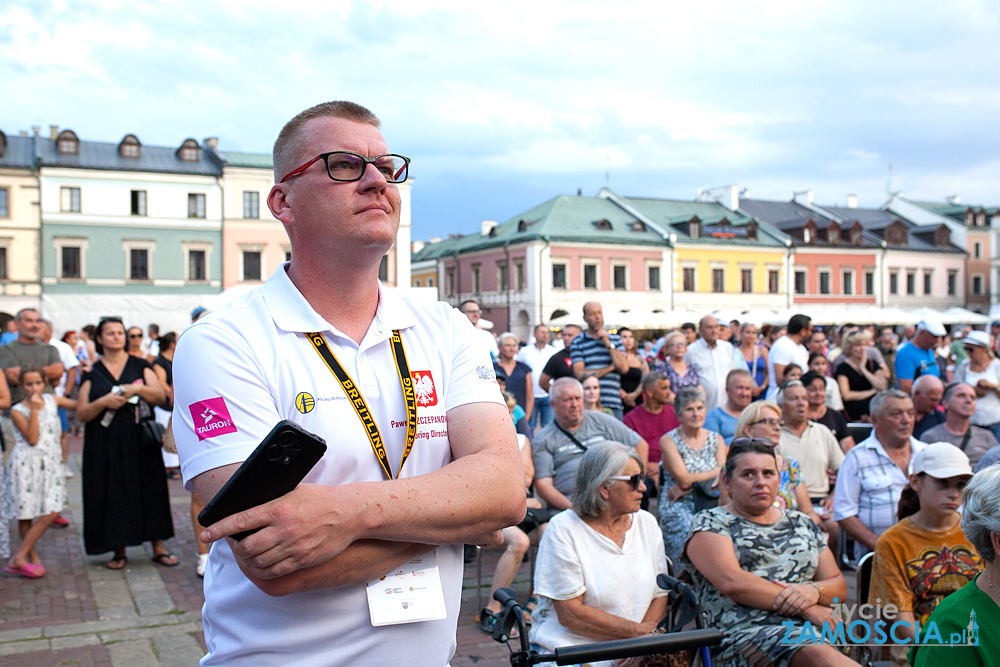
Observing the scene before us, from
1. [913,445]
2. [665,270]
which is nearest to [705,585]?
[913,445]

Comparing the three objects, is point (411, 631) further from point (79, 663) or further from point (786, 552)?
point (79, 663)

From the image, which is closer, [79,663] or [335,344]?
[335,344]

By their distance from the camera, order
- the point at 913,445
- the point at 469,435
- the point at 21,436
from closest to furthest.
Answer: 1. the point at 469,435
2. the point at 913,445
3. the point at 21,436

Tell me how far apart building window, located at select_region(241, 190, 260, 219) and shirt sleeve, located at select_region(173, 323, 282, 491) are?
40.8 meters

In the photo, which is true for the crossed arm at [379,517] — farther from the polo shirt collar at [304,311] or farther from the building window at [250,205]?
the building window at [250,205]

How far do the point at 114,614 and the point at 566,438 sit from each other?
3373mm

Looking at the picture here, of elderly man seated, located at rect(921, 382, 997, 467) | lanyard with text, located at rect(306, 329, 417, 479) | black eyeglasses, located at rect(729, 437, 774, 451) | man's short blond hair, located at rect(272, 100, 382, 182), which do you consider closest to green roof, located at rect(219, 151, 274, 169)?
elderly man seated, located at rect(921, 382, 997, 467)

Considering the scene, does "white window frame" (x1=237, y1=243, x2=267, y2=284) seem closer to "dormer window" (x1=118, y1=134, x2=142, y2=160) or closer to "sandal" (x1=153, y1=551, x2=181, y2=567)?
"dormer window" (x1=118, y1=134, x2=142, y2=160)

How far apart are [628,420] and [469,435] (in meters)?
6.04

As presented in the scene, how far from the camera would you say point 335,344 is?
5.62 feet

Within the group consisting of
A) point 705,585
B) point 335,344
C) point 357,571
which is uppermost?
point 335,344

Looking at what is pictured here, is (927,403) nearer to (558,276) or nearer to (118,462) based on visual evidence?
(118,462)

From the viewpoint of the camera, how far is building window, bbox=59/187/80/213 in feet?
124

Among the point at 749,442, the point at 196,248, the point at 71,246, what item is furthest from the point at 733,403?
the point at 71,246
